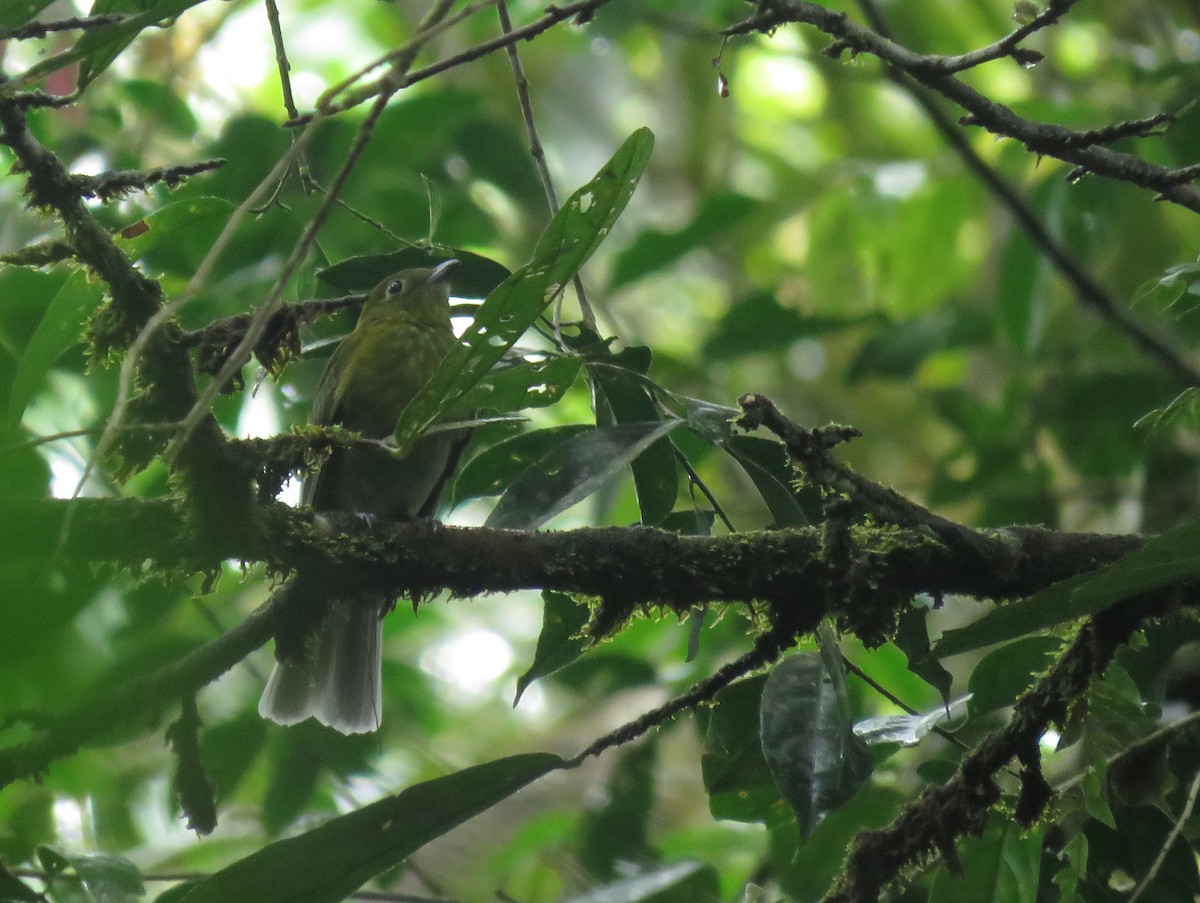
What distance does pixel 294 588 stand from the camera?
7.80 feet

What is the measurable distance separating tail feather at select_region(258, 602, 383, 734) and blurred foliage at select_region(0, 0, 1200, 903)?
165 millimetres

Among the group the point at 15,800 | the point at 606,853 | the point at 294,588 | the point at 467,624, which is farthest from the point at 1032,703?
the point at 467,624

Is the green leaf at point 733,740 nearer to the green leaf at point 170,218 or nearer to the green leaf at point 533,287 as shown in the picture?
the green leaf at point 533,287

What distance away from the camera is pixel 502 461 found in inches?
109

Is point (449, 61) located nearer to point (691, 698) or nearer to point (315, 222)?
point (315, 222)

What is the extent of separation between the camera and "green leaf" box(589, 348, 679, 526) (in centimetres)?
254

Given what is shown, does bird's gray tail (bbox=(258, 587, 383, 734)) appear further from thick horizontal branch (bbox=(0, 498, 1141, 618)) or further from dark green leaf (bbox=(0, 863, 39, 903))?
dark green leaf (bbox=(0, 863, 39, 903))

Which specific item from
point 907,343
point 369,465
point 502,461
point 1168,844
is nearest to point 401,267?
point 502,461

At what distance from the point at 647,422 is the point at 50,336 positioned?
106cm

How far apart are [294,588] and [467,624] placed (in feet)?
25.4

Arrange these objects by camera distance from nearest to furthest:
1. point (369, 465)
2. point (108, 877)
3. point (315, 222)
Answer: point (315, 222) < point (108, 877) < point (369, 465)

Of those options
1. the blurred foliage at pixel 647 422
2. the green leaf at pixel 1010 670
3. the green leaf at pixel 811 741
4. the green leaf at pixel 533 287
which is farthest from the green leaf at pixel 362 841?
the green leaf at pixel 1010 670

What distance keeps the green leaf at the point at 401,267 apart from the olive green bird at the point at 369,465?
0.72m

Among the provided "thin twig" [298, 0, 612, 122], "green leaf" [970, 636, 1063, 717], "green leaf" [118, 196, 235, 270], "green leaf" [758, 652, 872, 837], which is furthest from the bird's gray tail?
"thin twig" [298, 0, 612, 122]
